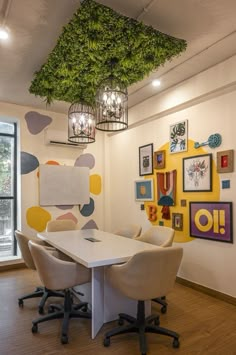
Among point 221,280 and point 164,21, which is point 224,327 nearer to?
point 221,280

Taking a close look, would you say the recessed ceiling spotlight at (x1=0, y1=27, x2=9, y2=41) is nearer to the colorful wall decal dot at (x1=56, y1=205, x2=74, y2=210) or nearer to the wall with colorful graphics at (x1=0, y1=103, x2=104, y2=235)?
the wall with colorful graphics at (x1=0, y1=103, x2=104, y2=235)

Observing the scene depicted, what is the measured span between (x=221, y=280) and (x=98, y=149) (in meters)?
3.57

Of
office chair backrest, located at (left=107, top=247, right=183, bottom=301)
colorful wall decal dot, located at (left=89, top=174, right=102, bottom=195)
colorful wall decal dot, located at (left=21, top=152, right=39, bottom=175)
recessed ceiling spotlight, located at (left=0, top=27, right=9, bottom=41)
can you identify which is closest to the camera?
office chair backrest, located at (left=107, top=247, right=183, bottom=301)

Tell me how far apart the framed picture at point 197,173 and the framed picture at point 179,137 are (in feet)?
0.71

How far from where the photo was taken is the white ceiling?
231 cm

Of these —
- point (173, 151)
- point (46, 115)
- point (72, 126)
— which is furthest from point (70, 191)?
point (173, 151)

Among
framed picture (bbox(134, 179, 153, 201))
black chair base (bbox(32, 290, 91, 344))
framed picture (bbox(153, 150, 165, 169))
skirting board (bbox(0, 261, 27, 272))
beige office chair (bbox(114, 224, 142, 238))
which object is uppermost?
framed picture (bbox(153, 150, 165, 169))

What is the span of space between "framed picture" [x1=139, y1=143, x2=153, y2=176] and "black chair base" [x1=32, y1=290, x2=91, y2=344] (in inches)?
98.1

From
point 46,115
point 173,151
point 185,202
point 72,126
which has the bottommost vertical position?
point 185,202

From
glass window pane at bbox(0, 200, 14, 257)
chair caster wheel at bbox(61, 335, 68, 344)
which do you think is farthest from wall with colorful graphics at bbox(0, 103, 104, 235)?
chair caster wheel at bbox(61, 335, 68, 344)

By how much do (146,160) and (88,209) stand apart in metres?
1.76

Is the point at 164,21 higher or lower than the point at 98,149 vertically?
higher

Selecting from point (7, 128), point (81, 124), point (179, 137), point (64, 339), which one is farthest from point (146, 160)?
point (64, 339)

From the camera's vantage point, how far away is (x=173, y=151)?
411 cm
